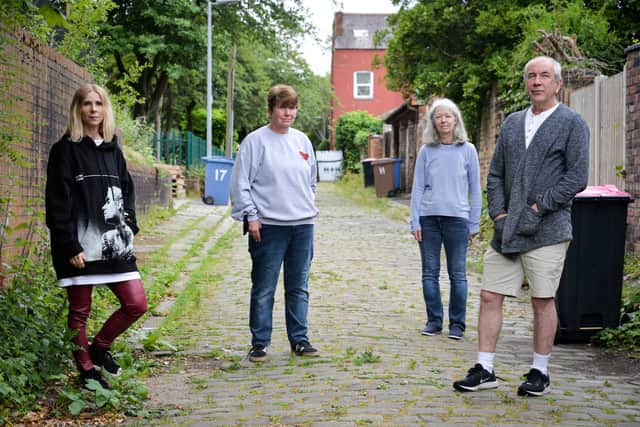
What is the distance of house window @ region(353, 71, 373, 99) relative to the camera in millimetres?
58094

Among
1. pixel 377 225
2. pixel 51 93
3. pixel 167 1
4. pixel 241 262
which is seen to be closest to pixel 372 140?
pixel 167 1

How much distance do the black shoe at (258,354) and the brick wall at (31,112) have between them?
5.65ft

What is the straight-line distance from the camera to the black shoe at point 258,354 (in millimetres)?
6000

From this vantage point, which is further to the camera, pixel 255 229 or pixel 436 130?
pixel 436 130

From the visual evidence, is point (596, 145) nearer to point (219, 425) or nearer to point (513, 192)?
point (513, 192)

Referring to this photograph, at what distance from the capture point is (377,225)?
18.5 m

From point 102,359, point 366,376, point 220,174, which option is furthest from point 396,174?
point 102,359

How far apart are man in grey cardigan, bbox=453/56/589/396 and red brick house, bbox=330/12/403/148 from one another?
51678mm

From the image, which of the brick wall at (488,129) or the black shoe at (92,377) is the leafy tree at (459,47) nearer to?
the brick wall at (488,129)

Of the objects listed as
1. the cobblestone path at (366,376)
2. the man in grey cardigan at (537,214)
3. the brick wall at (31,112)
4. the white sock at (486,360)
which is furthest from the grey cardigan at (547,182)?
the brick wall at (31,112)

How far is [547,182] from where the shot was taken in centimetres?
498

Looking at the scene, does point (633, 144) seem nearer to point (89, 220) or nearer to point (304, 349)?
point (304, 349)

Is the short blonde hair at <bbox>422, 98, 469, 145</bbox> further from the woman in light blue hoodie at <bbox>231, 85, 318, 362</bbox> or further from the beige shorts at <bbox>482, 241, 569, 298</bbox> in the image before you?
the beige shorts at <bbox>482, 241, 569, 298</bbox>

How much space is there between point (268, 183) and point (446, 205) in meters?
1.68
